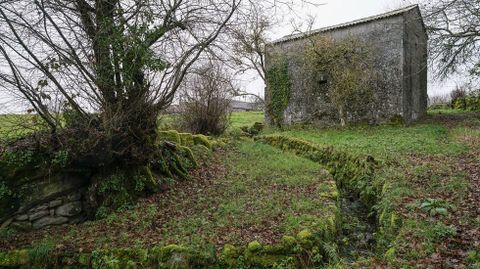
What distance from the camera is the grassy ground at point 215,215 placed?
681 cm

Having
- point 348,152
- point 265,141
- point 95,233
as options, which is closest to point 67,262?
point 95,233

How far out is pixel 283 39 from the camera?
75.9 feet

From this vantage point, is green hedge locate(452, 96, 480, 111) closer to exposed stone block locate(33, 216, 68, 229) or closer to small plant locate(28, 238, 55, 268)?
exposed stone block locate(33, 216, 68, 229)

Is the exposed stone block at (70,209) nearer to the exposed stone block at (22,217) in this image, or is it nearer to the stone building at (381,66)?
the exposed stone block at (22,217)

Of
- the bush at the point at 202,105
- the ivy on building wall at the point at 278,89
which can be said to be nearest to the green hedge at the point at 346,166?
the bush at the point at 202,105

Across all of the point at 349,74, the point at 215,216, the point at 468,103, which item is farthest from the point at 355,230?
the point at 468,103

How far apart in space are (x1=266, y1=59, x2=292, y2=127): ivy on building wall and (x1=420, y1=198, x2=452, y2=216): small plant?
52.2 feet

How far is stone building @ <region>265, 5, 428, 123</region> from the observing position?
61.7 ft

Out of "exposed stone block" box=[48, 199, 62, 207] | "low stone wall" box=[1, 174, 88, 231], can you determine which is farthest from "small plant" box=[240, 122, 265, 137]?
"exposed stone block" box=[48, 199, 62, 207]

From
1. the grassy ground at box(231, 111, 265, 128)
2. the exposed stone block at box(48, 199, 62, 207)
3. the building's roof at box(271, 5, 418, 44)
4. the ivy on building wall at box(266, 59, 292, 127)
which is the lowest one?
the exposed stone block at box(48, 199, 62, 207)

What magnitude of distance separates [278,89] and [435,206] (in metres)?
17.2

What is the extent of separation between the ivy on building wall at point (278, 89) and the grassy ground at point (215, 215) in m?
12.4

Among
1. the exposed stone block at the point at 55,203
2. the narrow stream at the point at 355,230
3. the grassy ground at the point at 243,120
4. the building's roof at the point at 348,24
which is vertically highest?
the building's roof at the point at 348,24

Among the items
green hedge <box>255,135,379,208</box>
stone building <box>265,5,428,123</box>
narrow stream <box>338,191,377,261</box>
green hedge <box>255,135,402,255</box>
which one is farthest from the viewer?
stone building <box>265,5,428,123</box>
